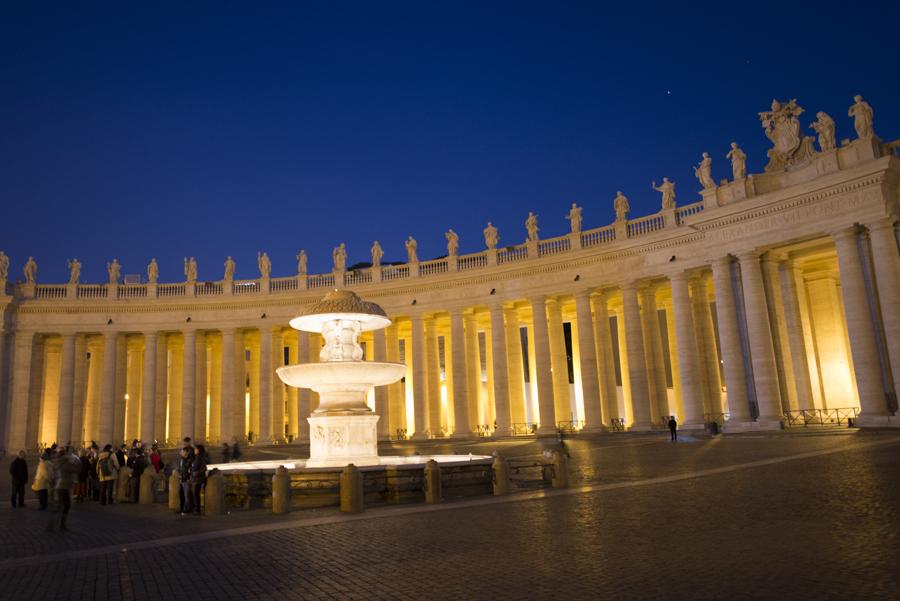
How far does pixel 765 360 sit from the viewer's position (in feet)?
120

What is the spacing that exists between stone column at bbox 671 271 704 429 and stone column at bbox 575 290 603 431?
20.5 ft

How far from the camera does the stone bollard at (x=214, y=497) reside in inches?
666

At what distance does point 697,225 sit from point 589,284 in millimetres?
8703

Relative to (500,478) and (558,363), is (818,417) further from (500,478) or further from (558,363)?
(500,478)

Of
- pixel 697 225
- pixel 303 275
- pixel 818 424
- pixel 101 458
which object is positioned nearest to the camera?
pixel 101 458

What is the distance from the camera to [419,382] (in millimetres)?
52219

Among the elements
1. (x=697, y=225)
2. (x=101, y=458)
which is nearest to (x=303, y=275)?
(x=697, y=225)

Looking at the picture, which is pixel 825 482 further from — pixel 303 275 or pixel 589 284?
pixel 303 275

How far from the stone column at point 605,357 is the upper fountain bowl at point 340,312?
2737cm

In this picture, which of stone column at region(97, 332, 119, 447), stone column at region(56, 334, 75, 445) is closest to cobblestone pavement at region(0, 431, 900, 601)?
stone column at region(56, 334, 75, 445)

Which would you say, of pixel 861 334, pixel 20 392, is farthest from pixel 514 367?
pixel 20 392

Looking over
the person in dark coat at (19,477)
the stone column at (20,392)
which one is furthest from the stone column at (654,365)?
the stone column at (20,392)

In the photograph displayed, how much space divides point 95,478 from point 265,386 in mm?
32734

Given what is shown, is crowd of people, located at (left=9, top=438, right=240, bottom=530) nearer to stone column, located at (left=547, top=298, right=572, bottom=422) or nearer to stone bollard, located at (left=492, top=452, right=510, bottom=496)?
stone bollard, located at (left=492, top=452, right=510, bottom=496)
